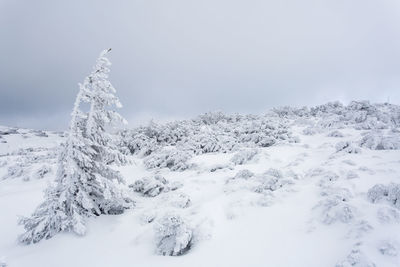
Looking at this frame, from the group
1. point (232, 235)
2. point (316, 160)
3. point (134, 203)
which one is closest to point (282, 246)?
point (232, 235)

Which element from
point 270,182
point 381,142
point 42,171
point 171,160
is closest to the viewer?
point 270,182

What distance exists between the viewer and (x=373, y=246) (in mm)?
6598

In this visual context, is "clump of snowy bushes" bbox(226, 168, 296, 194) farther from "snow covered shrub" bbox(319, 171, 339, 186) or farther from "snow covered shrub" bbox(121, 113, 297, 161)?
"snow covered shrub" bbox(121, 113, 297, 161)

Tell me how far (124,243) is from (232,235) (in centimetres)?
351

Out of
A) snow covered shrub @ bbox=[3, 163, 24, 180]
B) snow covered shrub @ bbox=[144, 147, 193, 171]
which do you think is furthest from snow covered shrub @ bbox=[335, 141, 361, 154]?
snow covered shrub @ bbox=[3, 163, 24, 180]

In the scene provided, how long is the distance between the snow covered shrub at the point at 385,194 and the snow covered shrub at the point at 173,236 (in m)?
5.71

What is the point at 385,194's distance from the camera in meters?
8.56

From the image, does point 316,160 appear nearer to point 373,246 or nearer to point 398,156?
Answer: point 398,156

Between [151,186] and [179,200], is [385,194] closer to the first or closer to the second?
[179,200]

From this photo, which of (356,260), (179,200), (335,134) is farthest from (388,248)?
(335,134)

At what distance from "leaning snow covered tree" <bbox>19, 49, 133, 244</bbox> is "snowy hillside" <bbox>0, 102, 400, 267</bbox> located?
439 mm

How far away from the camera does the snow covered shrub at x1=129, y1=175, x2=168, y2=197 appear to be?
508 inches

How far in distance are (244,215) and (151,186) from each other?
17.2 feet

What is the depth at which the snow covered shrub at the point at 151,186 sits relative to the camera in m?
12.9
